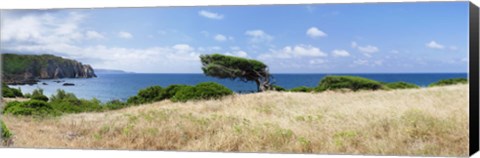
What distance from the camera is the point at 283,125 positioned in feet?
36.6

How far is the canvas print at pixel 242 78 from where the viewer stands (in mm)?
10562

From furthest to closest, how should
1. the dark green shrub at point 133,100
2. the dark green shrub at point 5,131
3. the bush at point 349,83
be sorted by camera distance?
the dark green shrub at point 5,131 → the dark green shrub at point 133,100 → the bush at point 349,83

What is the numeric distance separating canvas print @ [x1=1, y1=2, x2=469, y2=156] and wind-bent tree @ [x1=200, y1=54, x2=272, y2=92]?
0.02m

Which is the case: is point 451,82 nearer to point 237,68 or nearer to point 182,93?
point 237,68

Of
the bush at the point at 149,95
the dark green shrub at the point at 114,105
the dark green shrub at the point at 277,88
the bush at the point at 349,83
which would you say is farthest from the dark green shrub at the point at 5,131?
the bush at the point at 349,83

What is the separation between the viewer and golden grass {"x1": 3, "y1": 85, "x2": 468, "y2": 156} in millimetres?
10531

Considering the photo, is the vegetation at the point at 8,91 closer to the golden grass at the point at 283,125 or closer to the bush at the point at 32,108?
the bush at the point at 32,108

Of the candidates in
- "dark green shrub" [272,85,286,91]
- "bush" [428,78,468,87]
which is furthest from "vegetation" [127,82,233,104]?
"bush" [428,78,468,87]

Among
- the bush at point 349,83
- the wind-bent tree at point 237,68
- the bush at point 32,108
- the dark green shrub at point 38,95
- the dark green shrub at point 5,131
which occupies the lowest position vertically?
the dark green shrub at point 5,131

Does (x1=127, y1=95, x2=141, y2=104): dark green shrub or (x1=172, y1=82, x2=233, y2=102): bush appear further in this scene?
(x1=127, y1=95, x2=141, y2=104): dark green shrub

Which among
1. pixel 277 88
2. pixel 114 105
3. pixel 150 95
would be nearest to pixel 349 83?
pixel 277 88

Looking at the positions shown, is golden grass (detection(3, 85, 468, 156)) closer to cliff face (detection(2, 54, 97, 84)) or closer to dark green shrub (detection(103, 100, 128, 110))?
dark green shrub (detection(103, 100, 128, 110))

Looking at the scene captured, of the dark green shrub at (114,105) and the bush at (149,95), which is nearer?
the bush at (149,95)

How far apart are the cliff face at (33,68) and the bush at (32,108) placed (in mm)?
360
